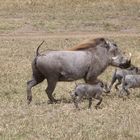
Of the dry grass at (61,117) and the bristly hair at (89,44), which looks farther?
the bristly hair at (89,44)

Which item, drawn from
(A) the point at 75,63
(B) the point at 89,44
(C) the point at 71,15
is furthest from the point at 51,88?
(C) the point at 71,15

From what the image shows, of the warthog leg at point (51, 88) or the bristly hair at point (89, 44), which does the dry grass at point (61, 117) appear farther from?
the bristly hair at point (89, 44)

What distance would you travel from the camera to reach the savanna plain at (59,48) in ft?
26.9

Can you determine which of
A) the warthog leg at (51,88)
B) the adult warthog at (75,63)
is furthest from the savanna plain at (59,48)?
the adult warthog at (75,63)

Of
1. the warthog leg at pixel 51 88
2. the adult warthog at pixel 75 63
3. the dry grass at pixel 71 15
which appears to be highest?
the adult warthog at pixel 75 63

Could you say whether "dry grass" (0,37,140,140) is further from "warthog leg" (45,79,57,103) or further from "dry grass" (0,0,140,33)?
"dry grass" (0,0,140,33)

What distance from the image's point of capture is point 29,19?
2638cm

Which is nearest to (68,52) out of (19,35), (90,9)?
(19,35)

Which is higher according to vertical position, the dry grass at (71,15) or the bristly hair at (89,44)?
the bristly hair at (89,44)

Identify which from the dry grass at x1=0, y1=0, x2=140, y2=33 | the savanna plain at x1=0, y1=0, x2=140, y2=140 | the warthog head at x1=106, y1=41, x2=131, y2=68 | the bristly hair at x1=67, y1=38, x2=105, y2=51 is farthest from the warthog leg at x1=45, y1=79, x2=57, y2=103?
the dry grass at x1=0, y1=0, x2=140, y2=33

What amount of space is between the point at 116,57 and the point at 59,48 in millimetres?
8080

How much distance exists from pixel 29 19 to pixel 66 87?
13907 mm

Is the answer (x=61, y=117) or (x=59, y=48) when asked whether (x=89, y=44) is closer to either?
(x=61, y=117)

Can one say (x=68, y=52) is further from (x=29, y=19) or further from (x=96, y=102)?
(x=29, y=19)
